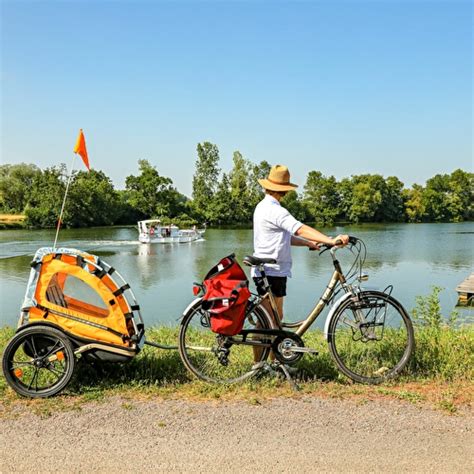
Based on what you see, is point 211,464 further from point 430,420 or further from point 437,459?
point 430,420

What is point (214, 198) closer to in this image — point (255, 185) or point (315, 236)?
point (255, 185)

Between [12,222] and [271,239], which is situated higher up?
[271,239]

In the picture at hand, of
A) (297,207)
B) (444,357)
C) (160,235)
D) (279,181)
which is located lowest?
(160,235)

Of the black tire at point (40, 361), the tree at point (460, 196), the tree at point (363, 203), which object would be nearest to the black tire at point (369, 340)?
the black tire at point (40, 361)

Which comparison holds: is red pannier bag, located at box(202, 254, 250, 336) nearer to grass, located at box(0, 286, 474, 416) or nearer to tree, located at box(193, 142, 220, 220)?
grass, located at box(0, 286, 474, 416)

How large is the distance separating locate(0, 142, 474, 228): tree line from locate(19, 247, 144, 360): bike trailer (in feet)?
224

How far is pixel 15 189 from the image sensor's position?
81.4m

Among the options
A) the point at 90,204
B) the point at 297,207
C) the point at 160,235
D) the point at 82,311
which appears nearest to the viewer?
the point at 82,311

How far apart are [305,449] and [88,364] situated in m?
2.16

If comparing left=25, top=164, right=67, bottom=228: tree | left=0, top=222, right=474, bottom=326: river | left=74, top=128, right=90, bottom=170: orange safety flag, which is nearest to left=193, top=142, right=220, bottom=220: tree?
left=25, top=164, right=67, bottom=228: tree

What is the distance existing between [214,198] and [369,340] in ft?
275

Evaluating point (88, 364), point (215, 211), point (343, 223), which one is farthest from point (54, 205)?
point (88, 364)

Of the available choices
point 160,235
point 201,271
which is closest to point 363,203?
point 160,235

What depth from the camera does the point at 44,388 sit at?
4.09 meters
